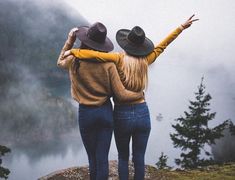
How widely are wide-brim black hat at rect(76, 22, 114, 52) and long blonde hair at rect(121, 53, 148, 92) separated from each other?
0.28 metres

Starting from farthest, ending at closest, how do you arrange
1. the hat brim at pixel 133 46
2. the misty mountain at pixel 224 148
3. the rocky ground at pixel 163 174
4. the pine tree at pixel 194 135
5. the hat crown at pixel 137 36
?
the misty mountain at pixel 224 148, the pine tree at pixel 194 135, the rocky ground at pixel 163 174, the hat crown at pixel 137 36, the hat brim at pixel 133 46

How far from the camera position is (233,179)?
21.8 feet

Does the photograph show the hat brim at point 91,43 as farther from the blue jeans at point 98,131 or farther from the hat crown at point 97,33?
the blue jeans at point 98,131

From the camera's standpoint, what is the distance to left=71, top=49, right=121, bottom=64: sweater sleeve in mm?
4098

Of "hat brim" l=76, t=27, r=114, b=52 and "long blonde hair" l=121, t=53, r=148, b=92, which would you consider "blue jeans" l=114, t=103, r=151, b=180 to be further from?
"hat brim" l=76, t=27, r=114, b=52

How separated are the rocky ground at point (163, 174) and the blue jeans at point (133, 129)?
2.10m

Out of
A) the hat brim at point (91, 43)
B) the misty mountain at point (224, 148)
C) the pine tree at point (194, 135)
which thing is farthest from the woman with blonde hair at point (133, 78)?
the misty mountain at point (224, 148)

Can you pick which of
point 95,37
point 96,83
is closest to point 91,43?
point 95,37

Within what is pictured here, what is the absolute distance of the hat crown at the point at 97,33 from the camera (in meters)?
4.23

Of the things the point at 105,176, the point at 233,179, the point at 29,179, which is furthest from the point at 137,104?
the point at 29,179

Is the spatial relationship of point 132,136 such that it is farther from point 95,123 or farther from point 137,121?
point 95,123

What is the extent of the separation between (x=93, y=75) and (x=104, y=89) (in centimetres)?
22

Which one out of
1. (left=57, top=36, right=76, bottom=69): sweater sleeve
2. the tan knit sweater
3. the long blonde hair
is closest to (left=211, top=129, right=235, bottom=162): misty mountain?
the long blonde hair

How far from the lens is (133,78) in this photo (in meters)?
4.28
